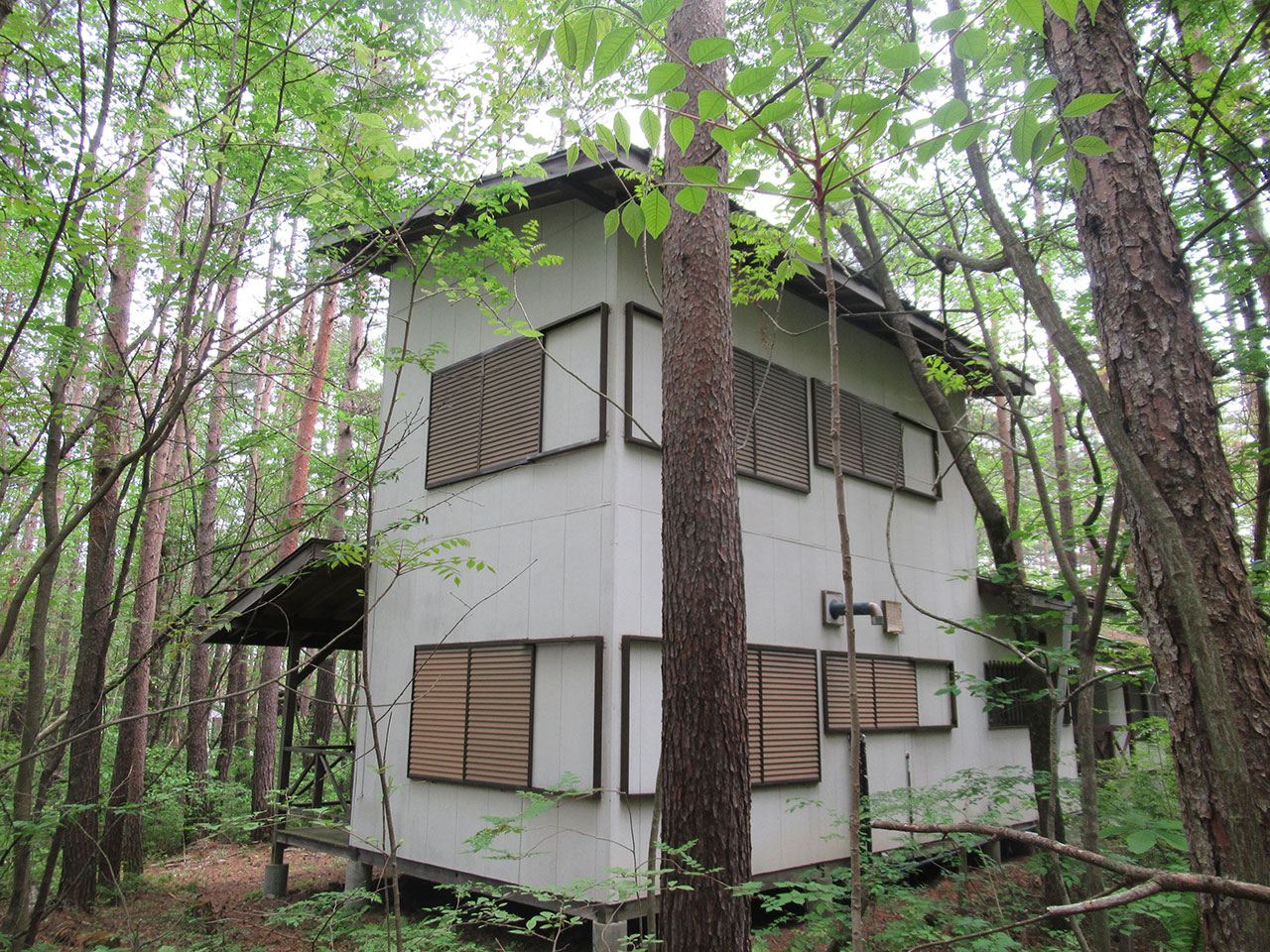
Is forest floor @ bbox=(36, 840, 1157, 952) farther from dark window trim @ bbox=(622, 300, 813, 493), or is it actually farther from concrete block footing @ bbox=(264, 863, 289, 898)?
dark window trim @ bbox=(622, 300, 813, 493)

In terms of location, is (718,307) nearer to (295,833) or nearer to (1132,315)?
(1132,315)

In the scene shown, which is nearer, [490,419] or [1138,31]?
[1138,31]

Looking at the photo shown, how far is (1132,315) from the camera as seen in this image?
3.00 meters

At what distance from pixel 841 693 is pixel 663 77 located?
24.1ft

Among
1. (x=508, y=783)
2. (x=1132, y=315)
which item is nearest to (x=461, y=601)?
→ (x=508, y=783)

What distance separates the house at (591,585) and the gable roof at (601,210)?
0.14 feet

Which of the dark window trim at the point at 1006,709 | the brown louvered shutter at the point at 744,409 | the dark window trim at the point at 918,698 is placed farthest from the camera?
the dark window trim at the point at 1006,709

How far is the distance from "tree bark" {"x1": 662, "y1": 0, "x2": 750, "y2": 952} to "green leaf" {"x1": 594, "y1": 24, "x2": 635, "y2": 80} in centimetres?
231

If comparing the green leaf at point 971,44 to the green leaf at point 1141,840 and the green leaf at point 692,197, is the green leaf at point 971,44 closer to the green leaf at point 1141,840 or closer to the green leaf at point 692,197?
the green leaf at point 692,197

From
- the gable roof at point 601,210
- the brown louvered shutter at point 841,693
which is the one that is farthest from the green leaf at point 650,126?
the brown louvered shutter at point 841,693

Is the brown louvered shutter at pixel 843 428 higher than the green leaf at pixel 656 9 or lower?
higher

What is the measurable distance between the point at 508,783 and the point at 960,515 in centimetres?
681

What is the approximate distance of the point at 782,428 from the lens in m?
8.09

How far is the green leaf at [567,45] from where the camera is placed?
1677mm
